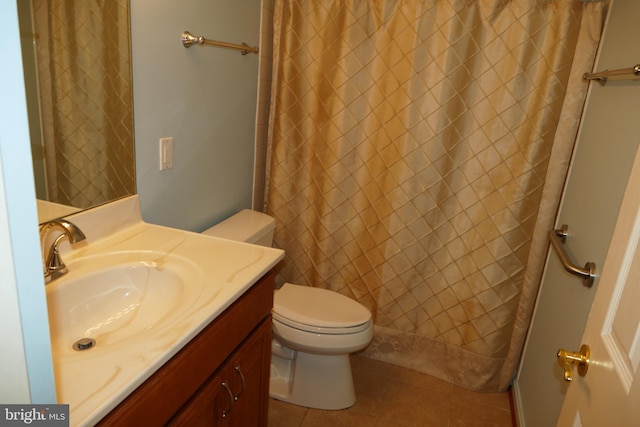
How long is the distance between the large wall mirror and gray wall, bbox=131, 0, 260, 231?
Result: 0.17ft

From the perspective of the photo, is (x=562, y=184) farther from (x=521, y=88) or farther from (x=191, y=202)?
(x=191, y=202)

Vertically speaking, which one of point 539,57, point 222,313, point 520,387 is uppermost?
point 539,57

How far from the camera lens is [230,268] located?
1260 mm

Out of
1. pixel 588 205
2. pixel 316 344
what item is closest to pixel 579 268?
pixel 588 205

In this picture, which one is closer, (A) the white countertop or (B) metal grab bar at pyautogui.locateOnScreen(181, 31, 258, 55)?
(A) the white countertop

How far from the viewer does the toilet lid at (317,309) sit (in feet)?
6.16

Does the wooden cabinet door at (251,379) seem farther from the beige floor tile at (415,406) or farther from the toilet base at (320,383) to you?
the beige floor tile at (415,406)

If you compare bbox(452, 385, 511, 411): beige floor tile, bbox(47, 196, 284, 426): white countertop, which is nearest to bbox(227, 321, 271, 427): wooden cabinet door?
bbox(47, 196, 284, 426): white countertop

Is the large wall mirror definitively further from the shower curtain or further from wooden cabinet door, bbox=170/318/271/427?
the shower curtain

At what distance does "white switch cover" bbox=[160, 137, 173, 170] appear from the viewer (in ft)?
5.18

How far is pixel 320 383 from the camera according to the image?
6.64 feet

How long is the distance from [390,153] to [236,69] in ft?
2.54

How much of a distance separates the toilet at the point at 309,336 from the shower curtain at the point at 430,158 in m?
0.31

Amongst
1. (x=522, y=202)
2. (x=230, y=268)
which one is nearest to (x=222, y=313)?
(x=230, y=268)
